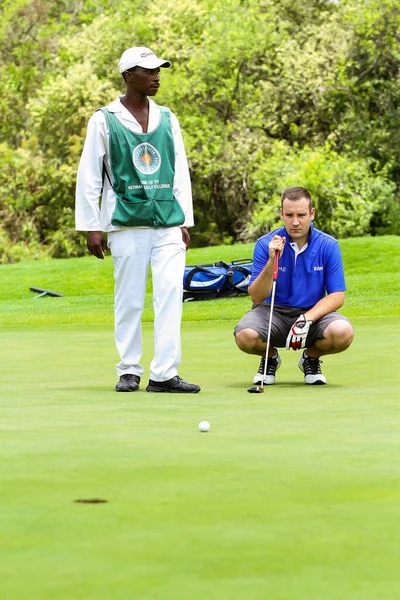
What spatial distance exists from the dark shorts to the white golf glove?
0.35ft

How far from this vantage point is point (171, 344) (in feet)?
25.8

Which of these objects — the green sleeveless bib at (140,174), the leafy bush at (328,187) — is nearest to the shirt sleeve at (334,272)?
the green sleeveless bib at (140,174)

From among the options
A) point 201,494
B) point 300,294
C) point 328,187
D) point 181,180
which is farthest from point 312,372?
point 328,187

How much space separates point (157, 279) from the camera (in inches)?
309

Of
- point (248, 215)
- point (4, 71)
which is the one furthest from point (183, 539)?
point (4, 71)

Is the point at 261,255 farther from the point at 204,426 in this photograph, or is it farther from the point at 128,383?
the point at 204,426

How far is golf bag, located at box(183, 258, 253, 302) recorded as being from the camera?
20.9 metres

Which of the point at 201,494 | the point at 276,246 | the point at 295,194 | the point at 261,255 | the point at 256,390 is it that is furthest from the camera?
the point at 261,255

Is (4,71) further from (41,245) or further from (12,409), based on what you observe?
(12,409)

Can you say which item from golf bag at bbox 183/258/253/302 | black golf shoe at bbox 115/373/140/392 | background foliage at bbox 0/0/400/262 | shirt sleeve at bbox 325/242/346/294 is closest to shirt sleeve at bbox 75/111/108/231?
black golf shoe at bbox 115/373/140/392

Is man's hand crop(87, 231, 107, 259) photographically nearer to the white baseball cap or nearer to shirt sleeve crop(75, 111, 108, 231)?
shirt sleeve crop(75, 111, 108, 231)

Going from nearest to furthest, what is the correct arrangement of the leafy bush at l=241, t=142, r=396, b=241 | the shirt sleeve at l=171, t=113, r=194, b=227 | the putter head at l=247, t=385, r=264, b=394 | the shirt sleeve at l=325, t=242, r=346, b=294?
the putter head at l=247, t=385, r=264, b=394 < the shirt sleeve at l=171, t=113, r=194, b=227 < the shirt sleeve at l=325, t=242, r=346, b=294 < the leafy bush at l=241, t=142, r=396, b=241

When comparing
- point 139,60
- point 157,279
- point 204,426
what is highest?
point 139,60

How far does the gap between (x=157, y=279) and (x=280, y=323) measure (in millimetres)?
1002
